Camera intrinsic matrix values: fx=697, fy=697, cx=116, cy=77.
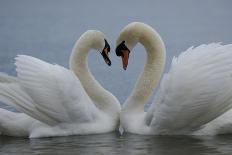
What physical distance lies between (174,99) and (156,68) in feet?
6.57

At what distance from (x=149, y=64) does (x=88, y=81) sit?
0.93 metres

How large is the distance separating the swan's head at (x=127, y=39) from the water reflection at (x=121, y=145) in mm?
1448

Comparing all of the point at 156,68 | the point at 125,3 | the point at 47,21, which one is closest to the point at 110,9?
the point at 125,3

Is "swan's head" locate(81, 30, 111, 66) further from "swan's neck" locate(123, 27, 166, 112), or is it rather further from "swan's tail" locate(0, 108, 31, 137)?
"swan's tail" locate(0, 108, 31, 137)

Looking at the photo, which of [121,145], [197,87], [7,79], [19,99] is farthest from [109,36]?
[197,87]

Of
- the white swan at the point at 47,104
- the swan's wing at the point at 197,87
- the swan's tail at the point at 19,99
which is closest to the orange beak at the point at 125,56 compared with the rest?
the white swan at the point at 47,104

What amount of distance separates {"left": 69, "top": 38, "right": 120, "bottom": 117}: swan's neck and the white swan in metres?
0.20

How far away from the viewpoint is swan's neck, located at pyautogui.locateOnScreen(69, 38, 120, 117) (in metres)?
10.0

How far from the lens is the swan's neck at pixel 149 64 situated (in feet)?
33.0

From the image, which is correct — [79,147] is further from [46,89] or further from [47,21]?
[47,21]

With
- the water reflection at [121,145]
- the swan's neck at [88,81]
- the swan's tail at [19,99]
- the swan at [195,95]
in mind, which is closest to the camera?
the water reflection at [121,145]

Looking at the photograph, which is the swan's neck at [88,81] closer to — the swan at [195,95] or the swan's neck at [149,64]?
the swan's neck at [149,64]

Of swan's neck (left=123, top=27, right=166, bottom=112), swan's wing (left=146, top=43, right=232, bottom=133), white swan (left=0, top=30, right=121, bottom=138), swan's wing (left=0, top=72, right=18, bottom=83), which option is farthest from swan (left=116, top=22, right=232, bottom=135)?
swan's wing (left=0, top=72, right=18, bottom=83)

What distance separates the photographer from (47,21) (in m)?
37.9
